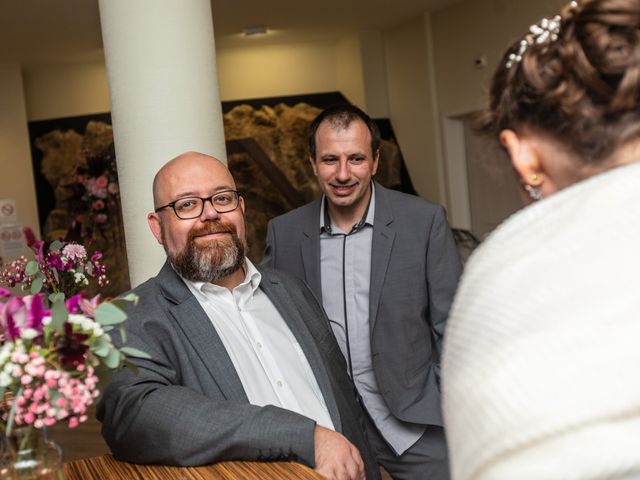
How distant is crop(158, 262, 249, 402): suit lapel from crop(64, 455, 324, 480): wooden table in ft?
0.96

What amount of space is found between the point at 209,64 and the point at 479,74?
581 centimetres

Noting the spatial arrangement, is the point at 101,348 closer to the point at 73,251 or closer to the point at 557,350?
the point at 557,350

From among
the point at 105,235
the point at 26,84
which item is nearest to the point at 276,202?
the point at 105,235

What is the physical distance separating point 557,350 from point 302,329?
156 centimetres

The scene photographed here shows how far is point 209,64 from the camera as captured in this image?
11.0ft

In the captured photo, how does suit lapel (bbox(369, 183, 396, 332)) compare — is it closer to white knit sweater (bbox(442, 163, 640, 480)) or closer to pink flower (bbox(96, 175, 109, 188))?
white knit sweater (bbox(442, 163, 640, 480))

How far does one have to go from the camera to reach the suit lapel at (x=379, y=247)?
2828 mm

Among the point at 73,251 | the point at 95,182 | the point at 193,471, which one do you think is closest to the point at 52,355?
the point at 193,471

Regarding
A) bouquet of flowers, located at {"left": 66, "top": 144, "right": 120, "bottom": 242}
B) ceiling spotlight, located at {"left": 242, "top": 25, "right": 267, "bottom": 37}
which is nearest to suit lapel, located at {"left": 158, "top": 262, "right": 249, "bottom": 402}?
bouquet of flowers, located at {"left": 66, "top": 144, "right": 120, "bottom": 242}

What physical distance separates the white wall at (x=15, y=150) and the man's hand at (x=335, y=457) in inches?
346

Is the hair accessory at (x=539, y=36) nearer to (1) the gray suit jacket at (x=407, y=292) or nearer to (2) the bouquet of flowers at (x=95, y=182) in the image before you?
(1) the gray suit jacket at (x=407, y=292)

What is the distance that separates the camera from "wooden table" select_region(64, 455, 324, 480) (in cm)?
170

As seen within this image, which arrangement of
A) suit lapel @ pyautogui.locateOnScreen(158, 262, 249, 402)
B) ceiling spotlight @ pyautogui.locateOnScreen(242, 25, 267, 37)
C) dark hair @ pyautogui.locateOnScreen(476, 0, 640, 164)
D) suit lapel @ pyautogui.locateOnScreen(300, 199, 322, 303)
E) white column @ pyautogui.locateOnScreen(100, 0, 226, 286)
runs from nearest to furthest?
dark hair @ pyautogui.locateOnScreen(476, 0, 640, 164), suit lapel @ pyautogui.locateOnScreen(158, 262, 249, 402), suit lapel @ pyautogui.locateOnScreen(300, 199, 322, 303), white column @ pyautogui.locateOnScreen(100, 0, 226, 286), ceiling spotlight @ pyautogui.locateOnScreen(242, 25, 267, 37)

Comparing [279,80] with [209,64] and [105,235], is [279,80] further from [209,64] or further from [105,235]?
[209,64]
